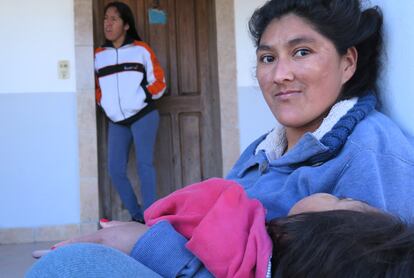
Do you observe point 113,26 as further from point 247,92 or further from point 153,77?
point 247,92

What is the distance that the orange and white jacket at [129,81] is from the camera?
4.77 m

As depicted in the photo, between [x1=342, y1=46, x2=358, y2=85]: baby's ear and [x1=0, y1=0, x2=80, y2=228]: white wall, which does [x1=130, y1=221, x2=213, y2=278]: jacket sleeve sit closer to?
[x1=342, y1=46, x2=358, y2=85]: baby's ear

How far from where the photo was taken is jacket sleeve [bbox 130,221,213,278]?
1.03 m

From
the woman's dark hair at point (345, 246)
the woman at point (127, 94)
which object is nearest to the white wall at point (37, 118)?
the woman at point (127, 94)

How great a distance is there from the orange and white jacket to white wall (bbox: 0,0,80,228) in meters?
0.32

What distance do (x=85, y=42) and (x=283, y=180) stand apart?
373 centimetres

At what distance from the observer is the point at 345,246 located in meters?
0.82

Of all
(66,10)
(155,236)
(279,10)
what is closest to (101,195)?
(66,10)

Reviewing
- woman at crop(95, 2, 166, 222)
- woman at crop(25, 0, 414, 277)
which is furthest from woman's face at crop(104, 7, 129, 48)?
woman at crop(25, 0, 414, 277)

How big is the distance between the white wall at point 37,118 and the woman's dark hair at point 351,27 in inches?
141

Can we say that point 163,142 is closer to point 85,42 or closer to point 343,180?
point 85,42

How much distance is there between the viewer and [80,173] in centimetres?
504

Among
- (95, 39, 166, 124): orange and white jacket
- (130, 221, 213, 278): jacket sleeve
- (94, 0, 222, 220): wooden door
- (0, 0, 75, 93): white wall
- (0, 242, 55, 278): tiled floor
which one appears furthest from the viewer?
(94, 0, 222, 220): wooden door

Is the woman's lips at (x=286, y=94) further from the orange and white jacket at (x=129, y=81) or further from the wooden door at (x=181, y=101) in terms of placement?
the wooden door at (x=181, y=101)
